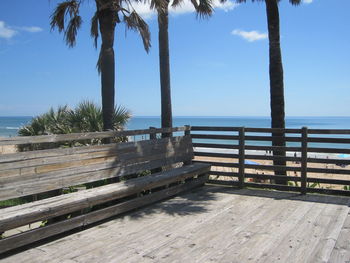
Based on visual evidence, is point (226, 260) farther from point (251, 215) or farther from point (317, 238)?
point (251, 215)

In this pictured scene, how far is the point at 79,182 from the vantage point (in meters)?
5.59

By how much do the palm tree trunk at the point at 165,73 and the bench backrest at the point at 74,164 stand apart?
312 centimetres

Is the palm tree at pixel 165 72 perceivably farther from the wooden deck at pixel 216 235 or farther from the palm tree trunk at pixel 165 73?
the wooden deck at pixel 216 235

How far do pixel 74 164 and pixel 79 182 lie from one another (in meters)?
0.29

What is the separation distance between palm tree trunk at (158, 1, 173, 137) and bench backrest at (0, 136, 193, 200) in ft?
10.2

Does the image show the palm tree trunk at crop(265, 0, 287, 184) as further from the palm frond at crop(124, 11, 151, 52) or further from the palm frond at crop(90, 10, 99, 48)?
the palm frond at crop(90, 10, 99, 48)

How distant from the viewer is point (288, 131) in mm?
7922

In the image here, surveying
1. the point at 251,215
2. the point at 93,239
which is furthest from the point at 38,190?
the point at 251,215

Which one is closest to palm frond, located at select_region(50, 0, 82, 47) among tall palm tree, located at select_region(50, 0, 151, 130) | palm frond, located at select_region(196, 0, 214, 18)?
tall palm tree, located at select_region(50, 0, 151, 130)

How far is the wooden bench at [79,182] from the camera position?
4523 millimetres

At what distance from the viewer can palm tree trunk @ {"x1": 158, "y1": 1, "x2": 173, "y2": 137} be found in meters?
11.0

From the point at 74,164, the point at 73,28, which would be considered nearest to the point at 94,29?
the point at 73,28

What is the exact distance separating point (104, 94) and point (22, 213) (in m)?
4.83

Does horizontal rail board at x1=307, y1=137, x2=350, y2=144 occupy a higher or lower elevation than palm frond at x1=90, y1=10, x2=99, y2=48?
lower
